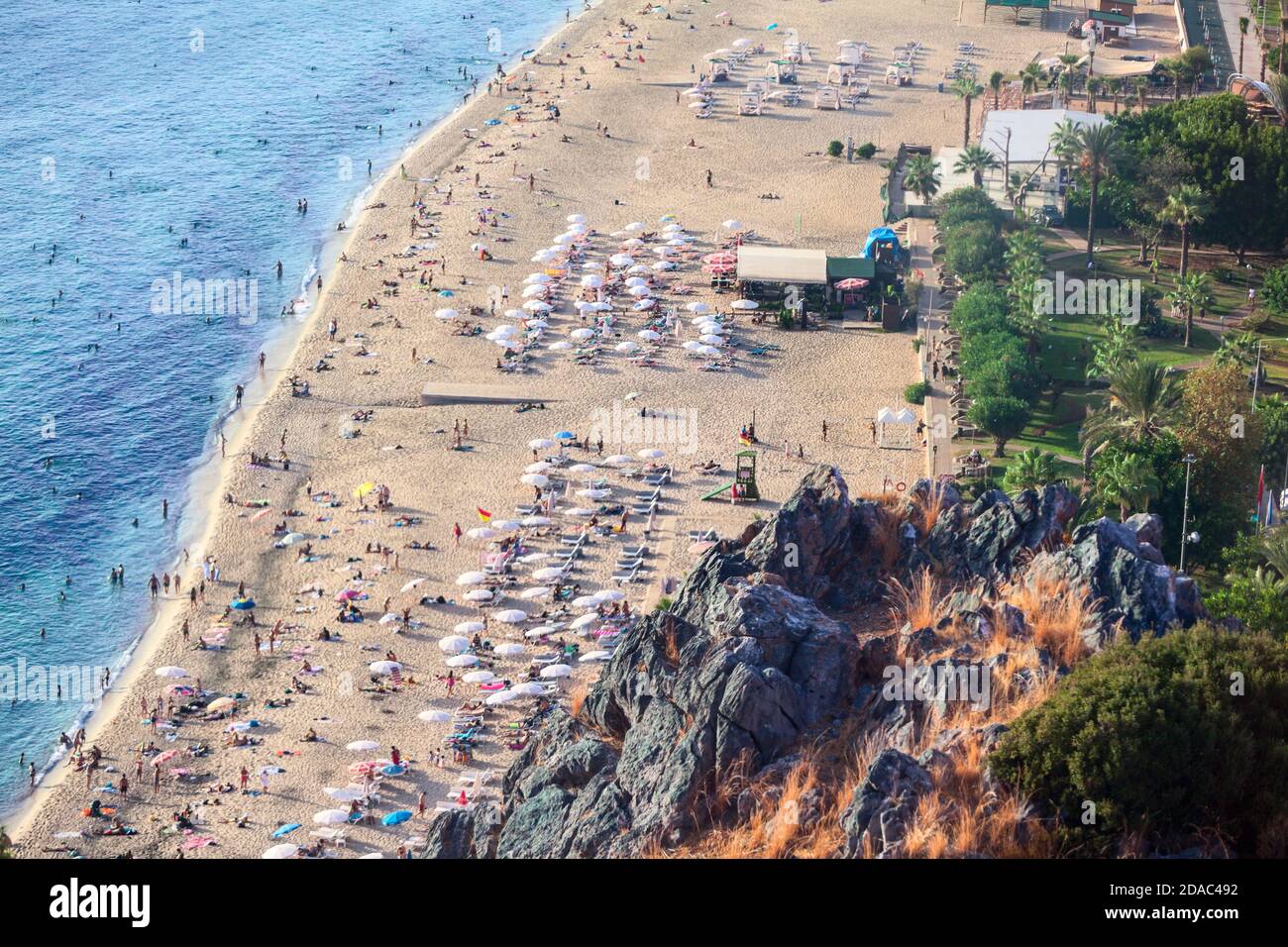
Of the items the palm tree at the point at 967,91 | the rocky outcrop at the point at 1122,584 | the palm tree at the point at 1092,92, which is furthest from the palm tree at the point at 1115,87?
the rocky outcrop at the point at 1122,584

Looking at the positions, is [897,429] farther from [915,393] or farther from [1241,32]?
[1241,32]

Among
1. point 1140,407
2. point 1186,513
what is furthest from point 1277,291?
point 1186,513

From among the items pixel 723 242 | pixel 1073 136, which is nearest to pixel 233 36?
pixel 723 242

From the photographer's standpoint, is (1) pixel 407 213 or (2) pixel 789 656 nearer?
(2) pixel 789 656

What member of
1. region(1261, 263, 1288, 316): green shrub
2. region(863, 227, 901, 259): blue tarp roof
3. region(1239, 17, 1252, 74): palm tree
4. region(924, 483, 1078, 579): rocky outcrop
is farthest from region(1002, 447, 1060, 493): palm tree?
region(1239, 17, 1252, 74): palm tree

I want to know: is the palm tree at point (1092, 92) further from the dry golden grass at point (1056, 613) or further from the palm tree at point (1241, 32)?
the dry golden grass at point (1056, 613)

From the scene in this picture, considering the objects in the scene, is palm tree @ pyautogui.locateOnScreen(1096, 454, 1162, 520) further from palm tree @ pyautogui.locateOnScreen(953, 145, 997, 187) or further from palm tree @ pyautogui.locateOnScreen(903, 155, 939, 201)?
palm tree @ pyautogui.locateOnScreen(903, 155, 939, 201)

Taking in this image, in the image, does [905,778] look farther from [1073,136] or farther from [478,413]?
[1073,136]
